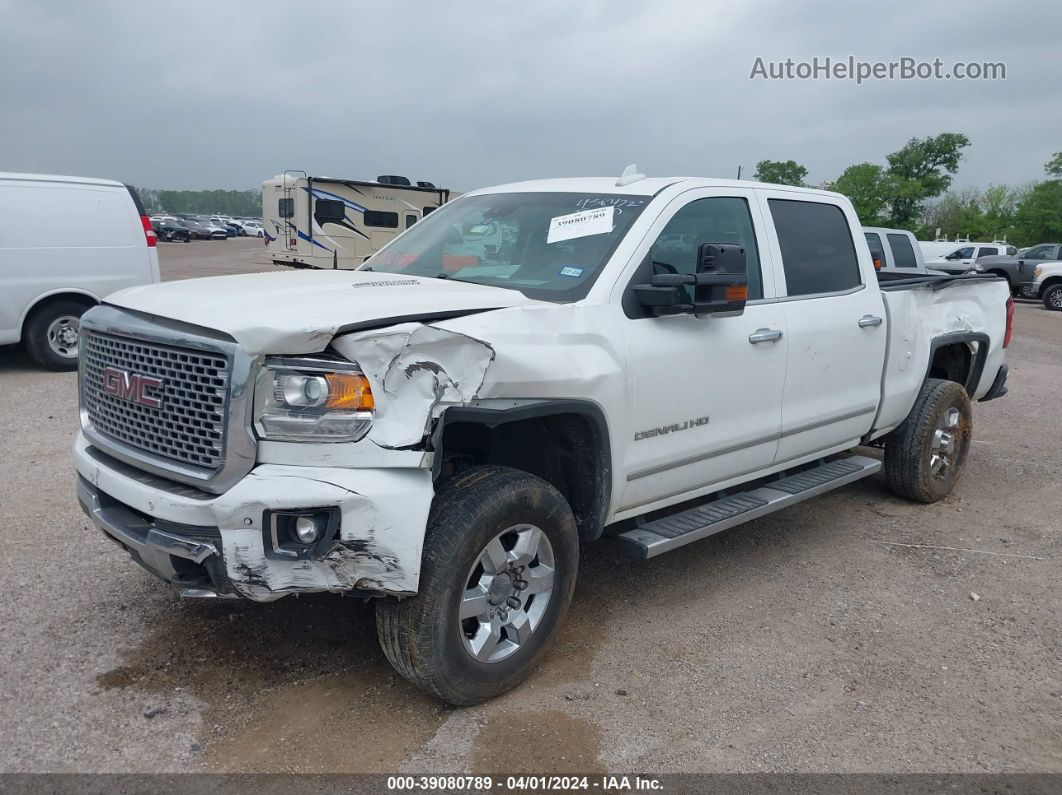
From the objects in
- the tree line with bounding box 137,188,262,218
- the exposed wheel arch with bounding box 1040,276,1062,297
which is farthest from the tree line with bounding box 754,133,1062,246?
the tree line with bounding box 137,188,262,218

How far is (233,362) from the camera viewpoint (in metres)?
2.76

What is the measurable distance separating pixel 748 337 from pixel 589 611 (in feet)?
4.98

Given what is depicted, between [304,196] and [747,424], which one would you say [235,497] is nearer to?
[747,424]

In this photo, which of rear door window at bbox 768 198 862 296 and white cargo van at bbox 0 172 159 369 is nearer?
rear door window at bbox 768 198 862 296

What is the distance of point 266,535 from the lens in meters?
2.77

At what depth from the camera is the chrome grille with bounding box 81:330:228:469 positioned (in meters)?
2.85

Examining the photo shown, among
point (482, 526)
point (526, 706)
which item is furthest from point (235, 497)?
point (526, 706)

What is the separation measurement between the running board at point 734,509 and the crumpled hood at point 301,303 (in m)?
1.18

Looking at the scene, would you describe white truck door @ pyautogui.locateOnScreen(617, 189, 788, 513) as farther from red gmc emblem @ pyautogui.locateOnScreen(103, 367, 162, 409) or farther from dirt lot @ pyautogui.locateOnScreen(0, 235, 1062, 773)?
red gmc emblem @ pyautogui.locateOnScreen(103, 367, 162, 409)

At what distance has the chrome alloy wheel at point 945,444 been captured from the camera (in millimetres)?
5801

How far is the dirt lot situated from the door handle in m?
1.30

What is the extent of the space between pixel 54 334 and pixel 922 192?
54.0 meters

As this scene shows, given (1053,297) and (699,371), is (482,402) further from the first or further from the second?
(1053,297)

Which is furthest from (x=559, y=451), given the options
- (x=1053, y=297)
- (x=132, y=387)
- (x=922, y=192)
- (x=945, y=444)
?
(x=922, y=192)
